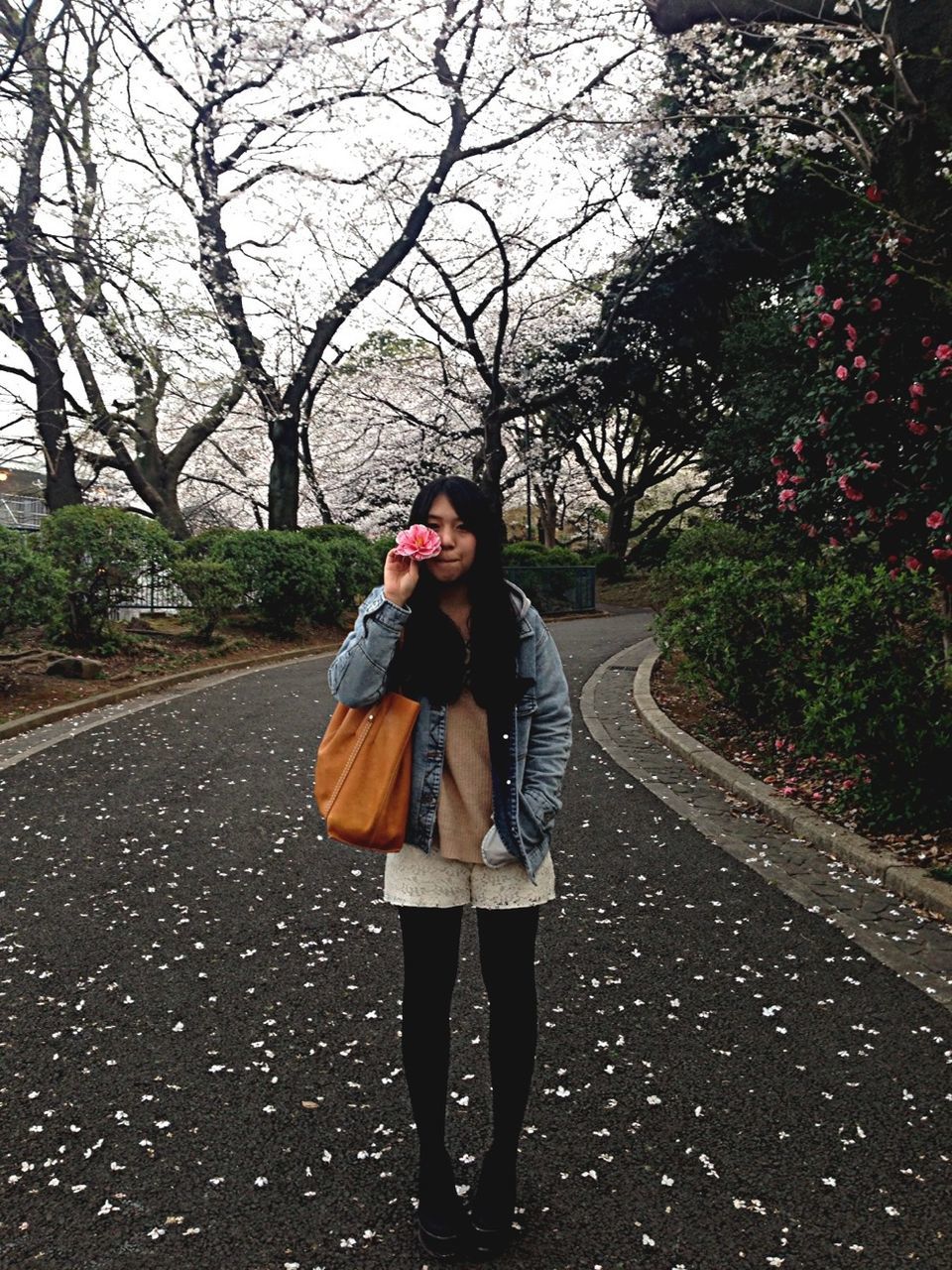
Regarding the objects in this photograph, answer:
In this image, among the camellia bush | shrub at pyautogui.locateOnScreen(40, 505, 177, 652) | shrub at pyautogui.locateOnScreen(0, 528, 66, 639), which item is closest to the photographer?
the camellia bush

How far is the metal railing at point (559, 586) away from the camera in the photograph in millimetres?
24297

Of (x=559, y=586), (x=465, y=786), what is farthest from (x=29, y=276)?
(x=559, y=586)

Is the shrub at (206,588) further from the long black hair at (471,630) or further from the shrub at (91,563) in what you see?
the long black hair at (471,630)

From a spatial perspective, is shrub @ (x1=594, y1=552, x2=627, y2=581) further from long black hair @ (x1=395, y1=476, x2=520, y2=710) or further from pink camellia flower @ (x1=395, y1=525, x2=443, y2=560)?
pink camellia flower @ (x1=395, y1=525, x2=443, y2=560)

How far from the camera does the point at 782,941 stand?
4008 millimetres

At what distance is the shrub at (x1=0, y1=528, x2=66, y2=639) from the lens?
8.78m

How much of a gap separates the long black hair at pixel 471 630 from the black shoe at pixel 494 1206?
1074 mm

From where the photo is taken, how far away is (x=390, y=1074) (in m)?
2.94

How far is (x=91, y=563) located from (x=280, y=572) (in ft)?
13.3

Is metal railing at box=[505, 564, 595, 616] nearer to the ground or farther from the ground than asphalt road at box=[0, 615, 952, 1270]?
farther from the ground

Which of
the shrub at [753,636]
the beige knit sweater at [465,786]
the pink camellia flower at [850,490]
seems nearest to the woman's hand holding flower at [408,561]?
the beige knit sweater at [465,786]

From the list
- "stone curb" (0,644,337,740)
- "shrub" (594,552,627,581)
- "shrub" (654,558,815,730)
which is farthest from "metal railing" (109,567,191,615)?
"shrub" (594,552,627,581)

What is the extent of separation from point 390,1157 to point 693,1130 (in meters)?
0.84

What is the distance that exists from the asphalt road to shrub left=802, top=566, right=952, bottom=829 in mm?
905
